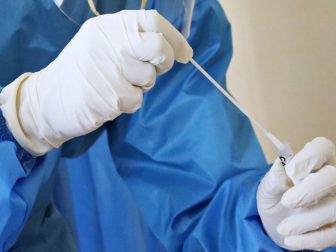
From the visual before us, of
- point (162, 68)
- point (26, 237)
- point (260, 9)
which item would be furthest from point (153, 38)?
point (260, 9)

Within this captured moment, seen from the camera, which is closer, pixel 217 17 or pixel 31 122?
pixel 31 122

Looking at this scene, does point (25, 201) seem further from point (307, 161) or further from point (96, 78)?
point (307, 161)

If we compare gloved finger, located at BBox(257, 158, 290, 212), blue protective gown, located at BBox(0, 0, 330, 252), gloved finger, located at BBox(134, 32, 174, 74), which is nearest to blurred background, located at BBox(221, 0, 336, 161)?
blue protective gown, located at BBox(0, 0, 330, 252)

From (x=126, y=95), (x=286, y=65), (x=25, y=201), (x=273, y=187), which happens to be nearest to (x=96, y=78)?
(x=126, y=95)

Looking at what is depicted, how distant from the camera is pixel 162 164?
77cm

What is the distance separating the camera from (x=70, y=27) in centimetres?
68

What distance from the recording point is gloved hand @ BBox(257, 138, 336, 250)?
58 cm

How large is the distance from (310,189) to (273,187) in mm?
50

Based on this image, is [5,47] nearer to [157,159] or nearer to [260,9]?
[157,159]

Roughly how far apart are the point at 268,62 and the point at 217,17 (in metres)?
0.34

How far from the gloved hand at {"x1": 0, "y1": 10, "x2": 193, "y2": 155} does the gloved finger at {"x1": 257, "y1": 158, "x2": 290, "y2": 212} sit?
181 mm

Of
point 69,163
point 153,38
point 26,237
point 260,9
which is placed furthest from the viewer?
point 260,9

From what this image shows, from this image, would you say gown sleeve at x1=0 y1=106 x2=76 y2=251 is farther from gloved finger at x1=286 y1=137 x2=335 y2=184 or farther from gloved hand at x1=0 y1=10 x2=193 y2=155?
gloved finger at x1=286 y1=137 x2=335 y2=184

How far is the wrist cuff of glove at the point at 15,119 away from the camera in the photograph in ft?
1.77
